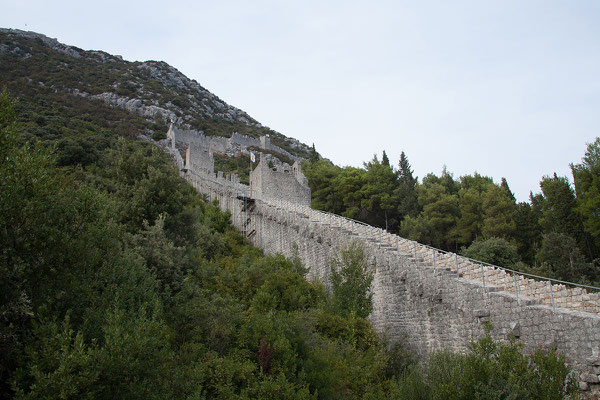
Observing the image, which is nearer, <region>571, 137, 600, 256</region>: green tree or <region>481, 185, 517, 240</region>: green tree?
<region>571, 137, 600, 256</region>: green tree

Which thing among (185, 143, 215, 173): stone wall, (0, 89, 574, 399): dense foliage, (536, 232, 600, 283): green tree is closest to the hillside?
(0, 89, 574, 399): dense foliage

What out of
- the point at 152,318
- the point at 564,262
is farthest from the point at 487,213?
the point at 152,318

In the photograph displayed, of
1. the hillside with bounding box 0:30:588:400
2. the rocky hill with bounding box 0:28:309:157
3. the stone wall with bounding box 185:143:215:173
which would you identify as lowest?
the hillside with bounding box 0:30:588:400

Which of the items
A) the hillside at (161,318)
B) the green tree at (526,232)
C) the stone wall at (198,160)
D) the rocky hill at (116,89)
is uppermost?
the rocky hill at (116,89)

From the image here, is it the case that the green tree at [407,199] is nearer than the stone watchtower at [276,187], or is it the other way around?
the stone watchtower at [276,187]

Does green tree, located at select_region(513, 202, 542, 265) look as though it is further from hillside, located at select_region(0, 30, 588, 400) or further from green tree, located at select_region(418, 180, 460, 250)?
hillside, located at select_region(0, 30, 588, 400)

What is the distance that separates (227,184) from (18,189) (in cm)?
3211

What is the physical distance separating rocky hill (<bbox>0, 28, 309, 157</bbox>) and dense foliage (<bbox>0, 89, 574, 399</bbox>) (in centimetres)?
5082

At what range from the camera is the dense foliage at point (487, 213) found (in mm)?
32062

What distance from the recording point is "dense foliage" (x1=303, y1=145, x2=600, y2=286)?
1262 inches

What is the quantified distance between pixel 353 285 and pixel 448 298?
5.04 m

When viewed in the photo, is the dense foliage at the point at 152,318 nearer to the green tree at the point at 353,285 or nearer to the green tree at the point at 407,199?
the green tree at the point at 353,285

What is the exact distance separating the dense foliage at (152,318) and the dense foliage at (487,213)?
1672cm

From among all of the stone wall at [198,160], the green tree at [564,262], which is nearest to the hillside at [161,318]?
the green tree at [564,262]
